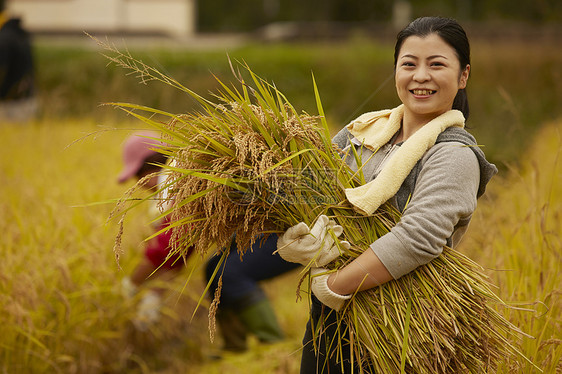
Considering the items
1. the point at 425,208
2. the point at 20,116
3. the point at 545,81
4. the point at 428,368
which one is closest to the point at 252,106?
the point at 425,208

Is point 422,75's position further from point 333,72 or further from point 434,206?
point 333,72

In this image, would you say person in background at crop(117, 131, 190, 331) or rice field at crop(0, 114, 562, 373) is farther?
person in background at crop(117, 131, 190, 331)

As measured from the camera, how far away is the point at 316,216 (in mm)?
1556

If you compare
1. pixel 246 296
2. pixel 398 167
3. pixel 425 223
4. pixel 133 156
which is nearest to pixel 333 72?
pixel 133 156

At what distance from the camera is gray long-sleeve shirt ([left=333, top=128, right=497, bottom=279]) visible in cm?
143

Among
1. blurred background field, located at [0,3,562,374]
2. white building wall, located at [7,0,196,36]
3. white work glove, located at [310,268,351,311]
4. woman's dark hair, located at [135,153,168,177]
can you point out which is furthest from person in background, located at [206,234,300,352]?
white building wall, located at [7,0,196,36]

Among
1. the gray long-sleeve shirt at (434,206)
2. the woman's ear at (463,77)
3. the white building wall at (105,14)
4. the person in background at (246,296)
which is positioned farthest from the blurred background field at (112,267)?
the white building wall at (105,14)

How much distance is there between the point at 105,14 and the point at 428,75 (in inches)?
771

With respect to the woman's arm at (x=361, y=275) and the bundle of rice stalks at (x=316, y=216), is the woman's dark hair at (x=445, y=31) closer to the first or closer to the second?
the bundle of rice stalks at (x=316, y=216)

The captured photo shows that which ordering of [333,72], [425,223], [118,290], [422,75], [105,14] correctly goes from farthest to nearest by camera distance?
[105,14] → [333,72] → [118,290] → [422,75] → [425,223]

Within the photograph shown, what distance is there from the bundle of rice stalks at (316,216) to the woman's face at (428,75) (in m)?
0.25

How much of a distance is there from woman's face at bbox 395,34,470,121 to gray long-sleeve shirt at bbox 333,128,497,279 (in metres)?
0.11

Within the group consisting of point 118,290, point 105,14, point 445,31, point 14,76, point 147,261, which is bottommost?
point 105,14

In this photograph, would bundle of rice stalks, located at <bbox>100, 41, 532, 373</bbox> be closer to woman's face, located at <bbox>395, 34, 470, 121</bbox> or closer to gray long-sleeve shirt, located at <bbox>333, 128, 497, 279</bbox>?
gray long-sleeve shirt, located at <bbox>333, 128, 497, 279</bbox>
